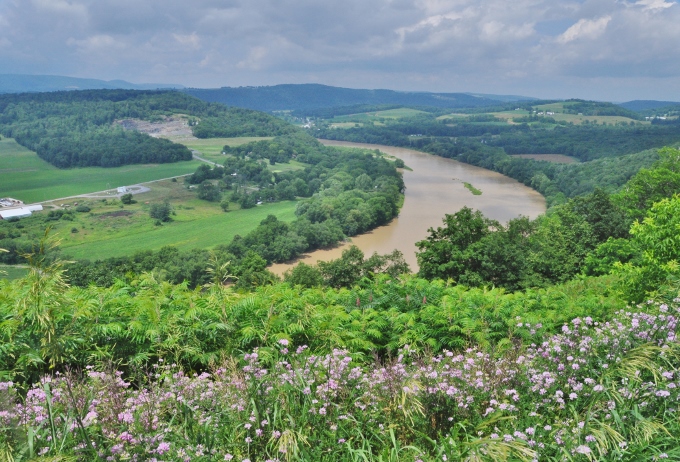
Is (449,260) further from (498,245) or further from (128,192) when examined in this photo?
(128,192)

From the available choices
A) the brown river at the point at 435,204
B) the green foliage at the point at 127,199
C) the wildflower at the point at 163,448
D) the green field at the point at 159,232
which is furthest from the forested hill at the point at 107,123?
the wildflower at the point at 163,448

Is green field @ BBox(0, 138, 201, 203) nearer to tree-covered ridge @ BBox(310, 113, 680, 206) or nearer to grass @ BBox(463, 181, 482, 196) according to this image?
grass @ BBox(463, 181, 482, 196)

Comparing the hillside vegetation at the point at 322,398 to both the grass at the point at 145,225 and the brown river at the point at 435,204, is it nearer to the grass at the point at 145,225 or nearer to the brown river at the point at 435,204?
the brown river at the point at 435,204

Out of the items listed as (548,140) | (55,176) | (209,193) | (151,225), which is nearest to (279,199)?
(209,193)

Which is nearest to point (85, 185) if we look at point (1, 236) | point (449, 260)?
point (1, 236)

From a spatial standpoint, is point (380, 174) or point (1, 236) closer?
point (1, 236)

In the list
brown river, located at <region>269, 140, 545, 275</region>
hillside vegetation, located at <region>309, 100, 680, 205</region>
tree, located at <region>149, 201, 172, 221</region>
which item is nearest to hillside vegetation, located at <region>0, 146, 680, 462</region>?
brown river, located at <region>269, 140, 545, 275</region>
